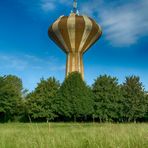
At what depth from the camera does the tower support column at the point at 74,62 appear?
102m

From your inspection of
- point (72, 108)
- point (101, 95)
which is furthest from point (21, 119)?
point (101, 95)

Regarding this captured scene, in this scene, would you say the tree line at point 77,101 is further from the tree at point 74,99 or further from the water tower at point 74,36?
the water tower at point 74,36

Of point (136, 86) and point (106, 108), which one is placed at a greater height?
point (136, 86)

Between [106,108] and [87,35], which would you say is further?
[87,35]

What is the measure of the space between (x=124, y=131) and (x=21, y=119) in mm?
77135

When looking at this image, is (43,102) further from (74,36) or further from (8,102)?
(74,36)

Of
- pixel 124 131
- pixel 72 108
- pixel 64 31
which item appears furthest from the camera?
pixel 64 31

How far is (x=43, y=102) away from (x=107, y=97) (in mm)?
12872

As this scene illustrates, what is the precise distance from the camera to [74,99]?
264ft

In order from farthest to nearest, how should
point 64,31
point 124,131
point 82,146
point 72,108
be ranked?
point 64,31
point 72,108
point 124,131
point 82,146

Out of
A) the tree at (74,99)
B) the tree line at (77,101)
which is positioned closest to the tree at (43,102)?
the tree line at (77,101)

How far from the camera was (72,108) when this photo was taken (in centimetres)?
7881

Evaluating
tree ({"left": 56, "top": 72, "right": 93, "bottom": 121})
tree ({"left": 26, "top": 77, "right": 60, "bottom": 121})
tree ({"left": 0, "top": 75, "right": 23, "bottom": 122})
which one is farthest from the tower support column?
tree ({"left": 0, "top": 75, "right": 23, "bottom": 122})

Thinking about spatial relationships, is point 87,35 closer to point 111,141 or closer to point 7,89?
point 7,89
